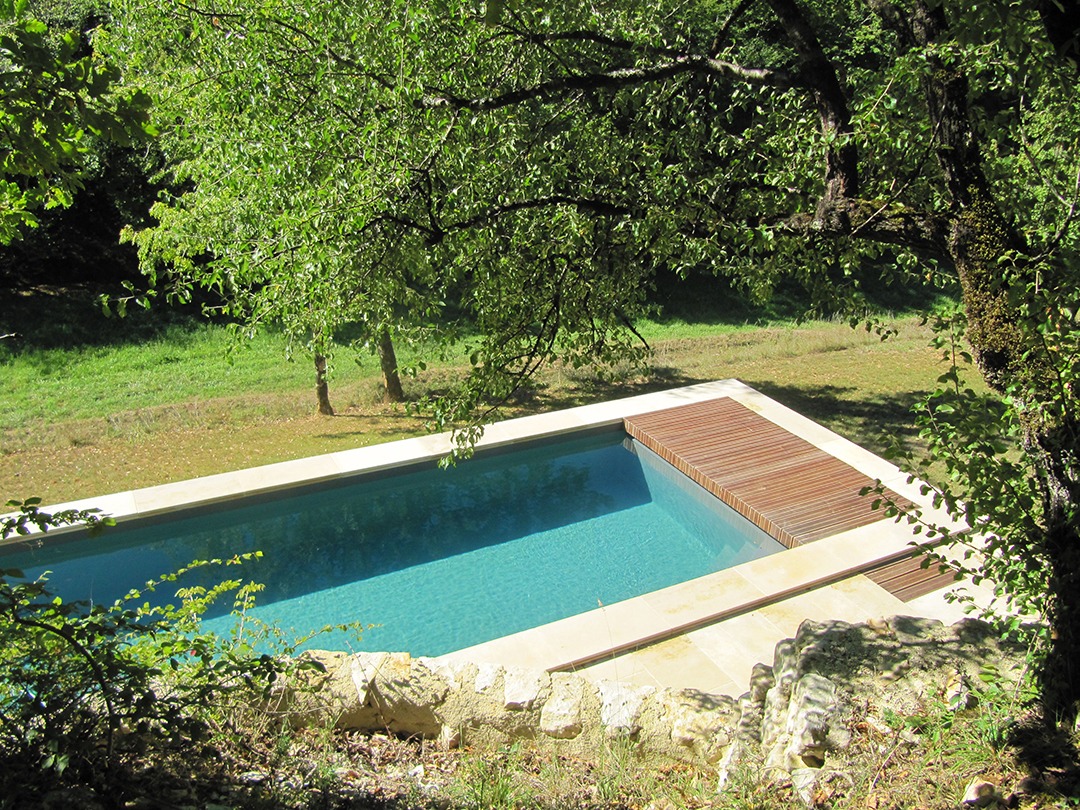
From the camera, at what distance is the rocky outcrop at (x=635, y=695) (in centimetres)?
461

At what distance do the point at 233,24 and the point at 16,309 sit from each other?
38.1 feet

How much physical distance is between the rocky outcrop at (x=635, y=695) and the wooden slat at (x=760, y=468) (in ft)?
12.5

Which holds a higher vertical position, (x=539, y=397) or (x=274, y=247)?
(x=274, y=247)

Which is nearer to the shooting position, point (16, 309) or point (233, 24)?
point (233, 24)

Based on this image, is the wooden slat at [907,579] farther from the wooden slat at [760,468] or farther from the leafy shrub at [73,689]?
the leafy shrub at [73,689]

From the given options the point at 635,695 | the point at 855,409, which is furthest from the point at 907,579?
the point at 855,409

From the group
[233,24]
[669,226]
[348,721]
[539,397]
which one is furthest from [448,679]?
[539,397]

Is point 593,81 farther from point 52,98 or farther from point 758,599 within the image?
point 758,599

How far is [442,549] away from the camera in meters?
9.57

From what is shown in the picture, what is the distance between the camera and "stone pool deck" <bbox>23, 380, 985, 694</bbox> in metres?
6.84

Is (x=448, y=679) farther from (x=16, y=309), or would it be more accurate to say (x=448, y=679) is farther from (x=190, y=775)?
(x=16, y=309)

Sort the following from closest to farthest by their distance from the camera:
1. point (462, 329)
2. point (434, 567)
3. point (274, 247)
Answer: point (274, 247), point (434, 567), point (462, 329)

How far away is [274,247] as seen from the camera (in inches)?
247

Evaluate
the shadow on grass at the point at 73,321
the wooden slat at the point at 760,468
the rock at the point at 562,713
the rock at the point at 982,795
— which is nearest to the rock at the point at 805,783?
the rock at the point at 982,795
